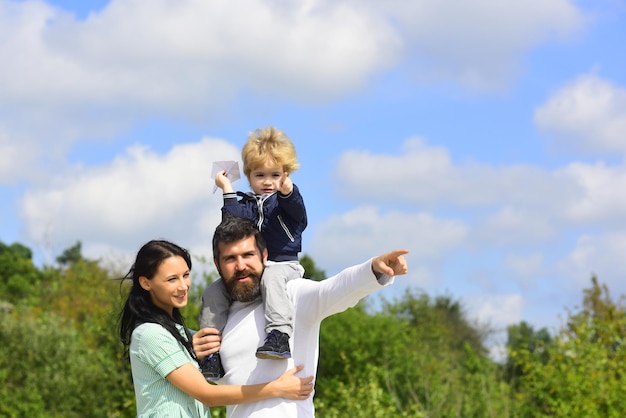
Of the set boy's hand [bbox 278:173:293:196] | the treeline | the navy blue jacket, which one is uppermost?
the treeline

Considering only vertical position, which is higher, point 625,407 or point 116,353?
point 116,353

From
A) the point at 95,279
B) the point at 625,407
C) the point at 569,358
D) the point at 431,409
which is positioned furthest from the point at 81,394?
the point at 95,279

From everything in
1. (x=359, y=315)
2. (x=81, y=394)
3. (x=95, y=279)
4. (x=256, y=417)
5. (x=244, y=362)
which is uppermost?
(x=95, y=279)

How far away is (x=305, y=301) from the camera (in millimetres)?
4453

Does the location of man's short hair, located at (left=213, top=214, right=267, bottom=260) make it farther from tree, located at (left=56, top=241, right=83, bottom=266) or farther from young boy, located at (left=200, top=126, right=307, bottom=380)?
tree, located at (left=56, top=241, right=83, bottom=266)

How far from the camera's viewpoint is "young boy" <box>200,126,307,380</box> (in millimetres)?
4340

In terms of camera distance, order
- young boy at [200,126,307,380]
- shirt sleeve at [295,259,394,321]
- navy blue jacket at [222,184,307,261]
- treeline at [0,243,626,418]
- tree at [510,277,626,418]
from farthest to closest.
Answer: treeline at [0,243,626,418] → tree at [510,277,626,418] → navy blue jacket at [222,184,307,261] → young boy at [200,126,307,380] → shirt sleeve at [295,259,394,321]

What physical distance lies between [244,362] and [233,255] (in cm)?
49

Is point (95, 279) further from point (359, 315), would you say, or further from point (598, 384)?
point (598, 384)

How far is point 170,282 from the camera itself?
14.4 feet

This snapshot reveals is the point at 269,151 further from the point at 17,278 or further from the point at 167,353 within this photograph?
the point at 17,278

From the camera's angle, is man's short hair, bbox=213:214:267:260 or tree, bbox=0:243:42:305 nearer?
man's short hair, bbox=213:214:267:260

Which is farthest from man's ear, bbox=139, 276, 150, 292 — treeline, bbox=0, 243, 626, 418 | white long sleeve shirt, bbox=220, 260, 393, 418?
treeline, bbox=0, 243, 626, 418

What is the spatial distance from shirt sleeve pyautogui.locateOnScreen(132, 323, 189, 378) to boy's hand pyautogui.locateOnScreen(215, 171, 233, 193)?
0.88 meters
